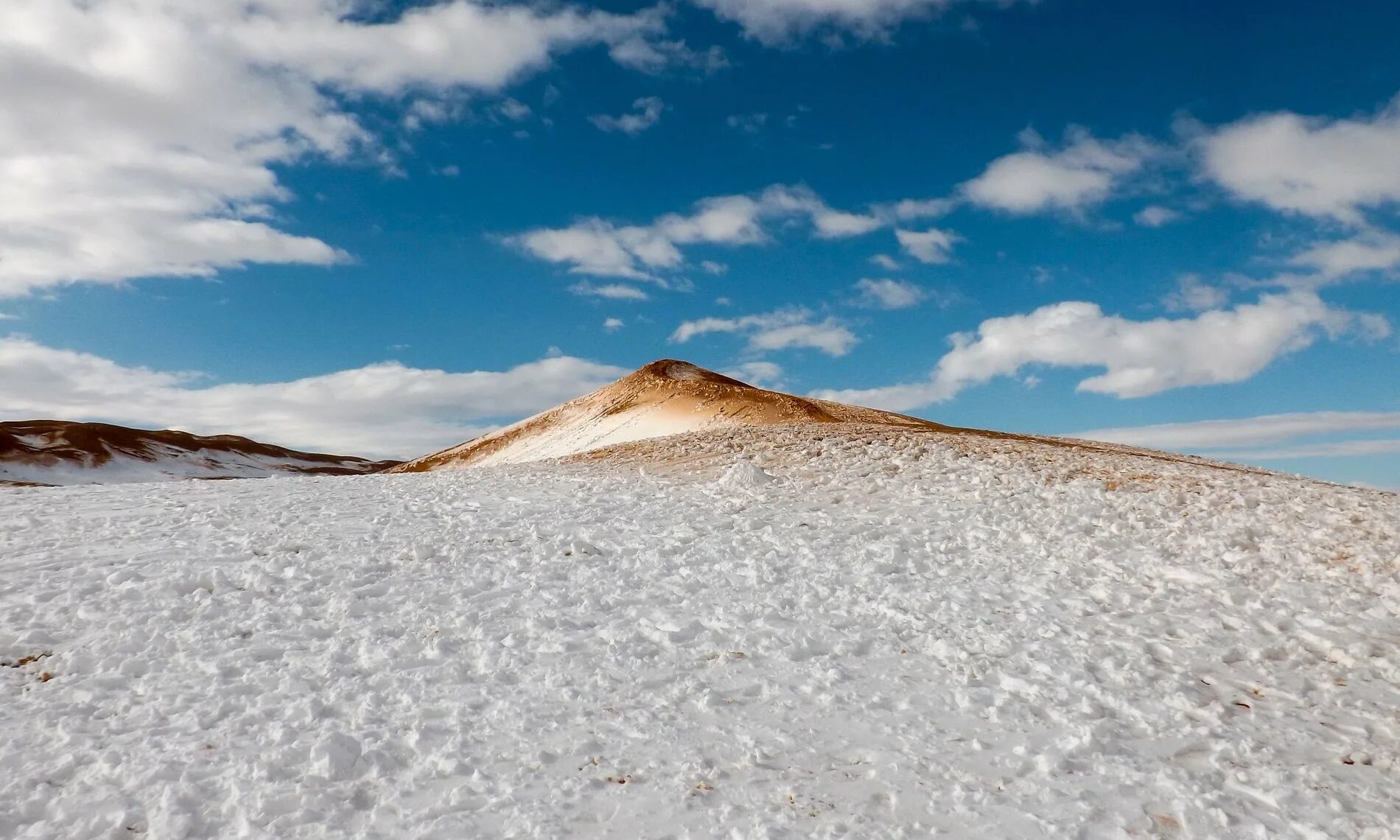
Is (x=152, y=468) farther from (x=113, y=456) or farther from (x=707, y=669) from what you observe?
(x=707, y=669)

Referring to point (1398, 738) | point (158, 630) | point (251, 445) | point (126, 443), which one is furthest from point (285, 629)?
point (251, 445)

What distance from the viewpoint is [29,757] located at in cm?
695

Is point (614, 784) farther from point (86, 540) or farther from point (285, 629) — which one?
point (86, 540)

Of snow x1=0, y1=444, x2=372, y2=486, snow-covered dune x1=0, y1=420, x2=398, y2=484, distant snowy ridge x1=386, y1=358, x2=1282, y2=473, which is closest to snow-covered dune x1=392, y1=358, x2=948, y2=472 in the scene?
distant snowy ridge x1=386, y1=358, x2=1282, y2=473

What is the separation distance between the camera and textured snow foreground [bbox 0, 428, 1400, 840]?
6.56 metres

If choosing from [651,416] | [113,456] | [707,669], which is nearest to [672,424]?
[651,416]

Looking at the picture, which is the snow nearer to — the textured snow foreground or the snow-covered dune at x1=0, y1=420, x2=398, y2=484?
the snow-covered dune at x1=0, y1=420, x2=398, y2=484

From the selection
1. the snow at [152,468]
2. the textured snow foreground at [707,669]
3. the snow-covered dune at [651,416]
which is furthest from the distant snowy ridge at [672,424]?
the snow at [152,468]

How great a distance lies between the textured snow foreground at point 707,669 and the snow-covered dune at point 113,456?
6221cm

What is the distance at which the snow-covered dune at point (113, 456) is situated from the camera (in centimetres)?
7950

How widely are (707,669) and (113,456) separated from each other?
100717 millimetres

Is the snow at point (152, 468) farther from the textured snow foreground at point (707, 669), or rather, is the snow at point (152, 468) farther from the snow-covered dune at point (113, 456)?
the textured snow foreground at point (707, 669)

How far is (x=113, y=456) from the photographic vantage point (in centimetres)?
8806

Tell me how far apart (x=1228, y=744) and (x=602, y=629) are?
645 centimetres
